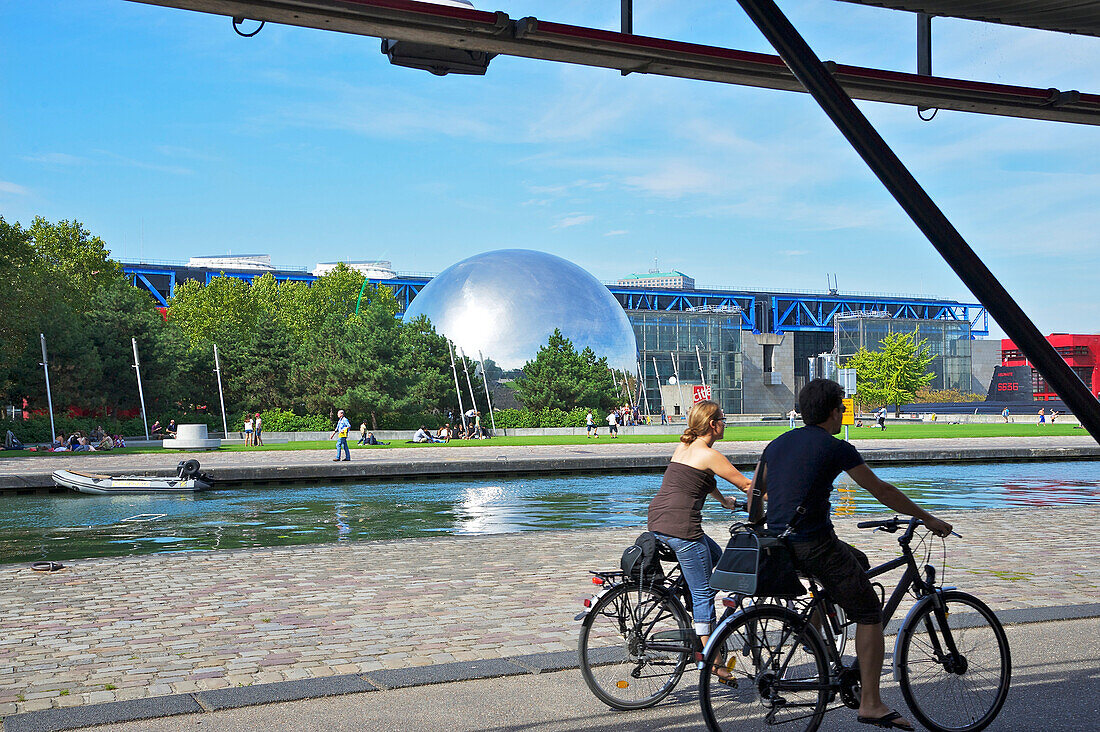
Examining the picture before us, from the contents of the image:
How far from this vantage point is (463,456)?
108 feet

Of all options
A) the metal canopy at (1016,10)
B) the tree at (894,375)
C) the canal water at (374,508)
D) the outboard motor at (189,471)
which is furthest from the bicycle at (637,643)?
the tree at (894,375)

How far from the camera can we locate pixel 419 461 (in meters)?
29.9

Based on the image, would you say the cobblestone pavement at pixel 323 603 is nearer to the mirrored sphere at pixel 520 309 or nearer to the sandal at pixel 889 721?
the sandal at pixel 889 721

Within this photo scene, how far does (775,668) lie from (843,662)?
41 cm

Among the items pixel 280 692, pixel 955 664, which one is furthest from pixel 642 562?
pixel 280 692

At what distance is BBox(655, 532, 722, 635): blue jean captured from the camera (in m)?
5.97

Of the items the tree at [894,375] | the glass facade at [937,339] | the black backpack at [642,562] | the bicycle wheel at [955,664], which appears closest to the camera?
the bicycle wheel at [955,664]

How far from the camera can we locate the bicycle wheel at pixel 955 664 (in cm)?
543

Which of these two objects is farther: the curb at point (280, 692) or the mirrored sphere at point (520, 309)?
the mirrored sphere at point (520, 309)

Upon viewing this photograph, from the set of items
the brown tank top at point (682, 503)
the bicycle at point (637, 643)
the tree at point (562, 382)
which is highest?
the tree at point (562, 382)

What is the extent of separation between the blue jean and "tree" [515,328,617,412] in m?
58.8

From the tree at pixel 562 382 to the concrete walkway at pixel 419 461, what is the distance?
2706 cm

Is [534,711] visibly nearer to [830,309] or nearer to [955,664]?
→ [955,664]

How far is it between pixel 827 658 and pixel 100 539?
13747 mm
